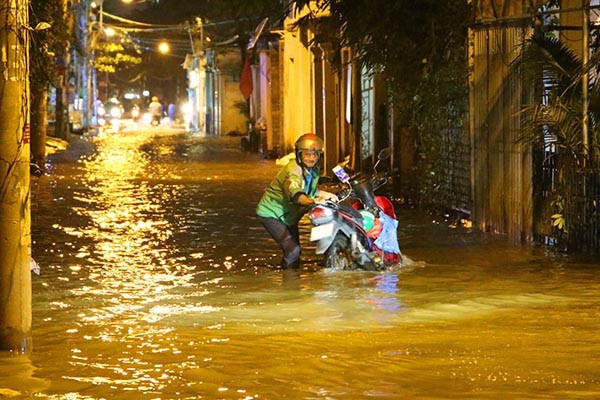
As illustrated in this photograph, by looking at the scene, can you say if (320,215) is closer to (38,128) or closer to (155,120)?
(38,128)

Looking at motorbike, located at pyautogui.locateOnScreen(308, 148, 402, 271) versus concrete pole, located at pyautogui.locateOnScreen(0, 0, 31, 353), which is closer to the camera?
concrete pole, located at pyautogui.locateOnScreen(0, 0, 31, 353)

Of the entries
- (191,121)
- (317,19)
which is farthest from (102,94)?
(317,19)

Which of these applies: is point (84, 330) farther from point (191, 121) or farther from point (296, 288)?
point (191, 121)

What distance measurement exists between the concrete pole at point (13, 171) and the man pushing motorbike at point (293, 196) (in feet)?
12.4

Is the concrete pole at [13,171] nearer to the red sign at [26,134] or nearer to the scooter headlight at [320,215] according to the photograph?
the red sign at [26,134]

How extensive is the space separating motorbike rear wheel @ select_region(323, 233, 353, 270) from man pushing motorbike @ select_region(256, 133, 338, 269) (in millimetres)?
382

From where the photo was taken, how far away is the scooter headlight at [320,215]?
11.4 m

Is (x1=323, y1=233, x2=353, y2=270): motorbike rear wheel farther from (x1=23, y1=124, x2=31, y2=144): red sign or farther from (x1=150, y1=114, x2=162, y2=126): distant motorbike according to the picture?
(x1=150, y1=114, x2=162, y2=126): distant motorbike

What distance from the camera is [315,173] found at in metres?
11.6

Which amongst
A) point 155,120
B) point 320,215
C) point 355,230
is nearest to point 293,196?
point 320,215

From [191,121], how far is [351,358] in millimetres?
70454

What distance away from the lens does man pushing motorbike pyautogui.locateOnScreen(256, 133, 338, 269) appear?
11.3 metres

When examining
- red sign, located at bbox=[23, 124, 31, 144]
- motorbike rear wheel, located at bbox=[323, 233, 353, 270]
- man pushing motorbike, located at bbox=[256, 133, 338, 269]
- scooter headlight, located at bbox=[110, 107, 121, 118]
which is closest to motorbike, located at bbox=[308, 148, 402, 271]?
motorbike rear wheel, located at bbox=[323, 233, 353, 270]

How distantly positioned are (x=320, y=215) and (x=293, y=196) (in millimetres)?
384
